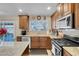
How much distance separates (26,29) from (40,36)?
94 cm

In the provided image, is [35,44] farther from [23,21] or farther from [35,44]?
[23,21]

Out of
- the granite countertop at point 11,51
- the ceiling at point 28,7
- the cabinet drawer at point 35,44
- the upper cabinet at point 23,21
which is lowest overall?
the cabinet drawer at point 35,44

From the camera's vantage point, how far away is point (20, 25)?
6523 millimetres

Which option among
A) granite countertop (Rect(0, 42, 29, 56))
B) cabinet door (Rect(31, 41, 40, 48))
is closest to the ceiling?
granite countertop (Rect(0, 42, 29, 56))

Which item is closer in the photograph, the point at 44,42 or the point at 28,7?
the point at 28,7

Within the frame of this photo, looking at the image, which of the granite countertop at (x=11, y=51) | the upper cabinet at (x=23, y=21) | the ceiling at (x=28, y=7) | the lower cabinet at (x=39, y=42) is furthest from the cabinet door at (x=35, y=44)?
the granite countertop at (x=11, y=51)

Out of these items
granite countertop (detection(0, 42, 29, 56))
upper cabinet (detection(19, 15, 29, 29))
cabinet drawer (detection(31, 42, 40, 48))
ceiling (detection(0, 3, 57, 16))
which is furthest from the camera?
upper cabinet (detection(19, 15, 29, 29))

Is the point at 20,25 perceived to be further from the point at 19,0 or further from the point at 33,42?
the point at 19,0

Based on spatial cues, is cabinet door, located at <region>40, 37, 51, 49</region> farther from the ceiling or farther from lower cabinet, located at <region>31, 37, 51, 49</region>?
the ceiling

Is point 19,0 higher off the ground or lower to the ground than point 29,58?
higher

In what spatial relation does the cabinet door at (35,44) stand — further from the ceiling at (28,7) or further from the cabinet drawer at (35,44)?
the ceiling at (28,7)

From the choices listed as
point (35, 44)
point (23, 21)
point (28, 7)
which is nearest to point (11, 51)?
point (28, 7)

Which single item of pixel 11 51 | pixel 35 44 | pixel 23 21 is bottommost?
pixel 35 44

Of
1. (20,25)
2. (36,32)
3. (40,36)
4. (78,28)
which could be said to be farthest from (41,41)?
(78,28)
